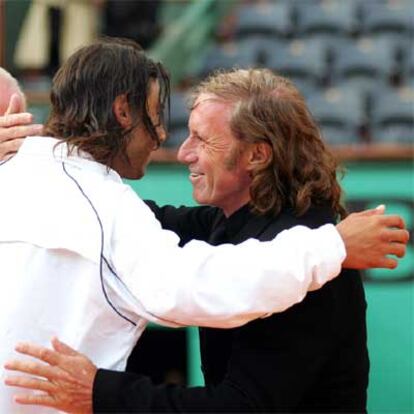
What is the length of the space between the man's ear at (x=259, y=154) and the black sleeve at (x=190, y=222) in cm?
45

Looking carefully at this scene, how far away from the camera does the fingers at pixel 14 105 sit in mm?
2719

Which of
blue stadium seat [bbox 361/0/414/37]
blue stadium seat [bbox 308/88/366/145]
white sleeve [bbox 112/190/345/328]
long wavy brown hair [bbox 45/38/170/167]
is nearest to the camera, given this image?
white sleeve [bbox 112/190/345/328]

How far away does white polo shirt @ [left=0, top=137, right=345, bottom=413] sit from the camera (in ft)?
7.41

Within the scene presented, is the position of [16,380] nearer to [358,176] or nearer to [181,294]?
[181,294]

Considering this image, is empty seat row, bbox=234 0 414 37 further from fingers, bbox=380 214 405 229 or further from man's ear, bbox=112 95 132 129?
fingers, bbox=380 214 405 229

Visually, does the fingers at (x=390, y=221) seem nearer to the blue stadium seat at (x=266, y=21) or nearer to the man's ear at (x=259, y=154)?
the man's ear at (x=259, y=154)

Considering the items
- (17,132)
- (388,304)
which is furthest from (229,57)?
(17,132)

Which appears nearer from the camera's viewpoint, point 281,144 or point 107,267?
point 107,267

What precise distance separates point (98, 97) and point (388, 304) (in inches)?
145

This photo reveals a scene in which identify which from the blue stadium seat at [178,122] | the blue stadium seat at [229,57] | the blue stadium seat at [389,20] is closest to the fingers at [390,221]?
the blue stadium seat at [178,122]

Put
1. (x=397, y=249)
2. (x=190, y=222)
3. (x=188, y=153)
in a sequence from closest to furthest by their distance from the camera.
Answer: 1. (x=397, y=249)
2. (x=188, y=153)
3. (x=190, y=222)

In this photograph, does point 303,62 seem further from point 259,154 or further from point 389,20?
point 259,154

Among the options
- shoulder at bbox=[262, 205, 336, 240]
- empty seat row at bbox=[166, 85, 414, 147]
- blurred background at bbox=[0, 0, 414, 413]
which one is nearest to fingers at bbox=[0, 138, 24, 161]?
shoulder at bbox=[262, 205, 336, 240]

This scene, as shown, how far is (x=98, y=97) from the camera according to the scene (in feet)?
8.29
